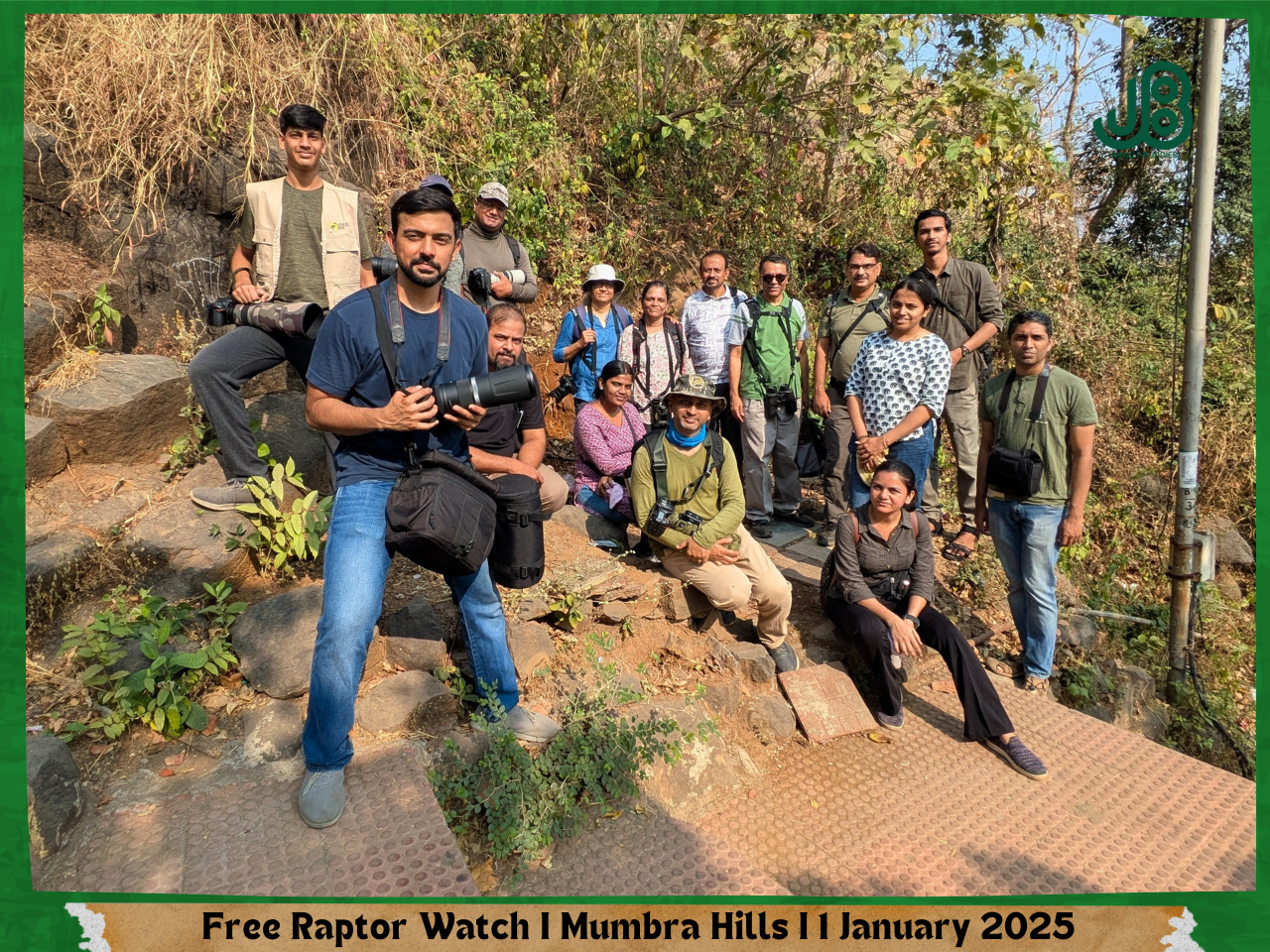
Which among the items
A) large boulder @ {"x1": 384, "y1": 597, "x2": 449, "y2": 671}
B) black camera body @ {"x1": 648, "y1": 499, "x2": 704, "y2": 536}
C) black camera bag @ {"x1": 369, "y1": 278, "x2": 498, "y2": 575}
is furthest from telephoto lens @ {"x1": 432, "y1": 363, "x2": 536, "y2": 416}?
black camera body @ {"x1": 648, "y1": 499, "x2": 704, "y2": 536}

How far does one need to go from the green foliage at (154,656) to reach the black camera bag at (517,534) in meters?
1.25

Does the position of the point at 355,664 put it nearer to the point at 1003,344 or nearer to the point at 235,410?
the point at 235,410

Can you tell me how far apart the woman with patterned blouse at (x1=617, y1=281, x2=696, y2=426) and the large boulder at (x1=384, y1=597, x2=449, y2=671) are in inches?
87.7

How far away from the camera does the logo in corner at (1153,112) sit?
350cm

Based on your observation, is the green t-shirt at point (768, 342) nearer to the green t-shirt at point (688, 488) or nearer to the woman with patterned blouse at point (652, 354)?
the woman with patterned blouse at point (652, 354)

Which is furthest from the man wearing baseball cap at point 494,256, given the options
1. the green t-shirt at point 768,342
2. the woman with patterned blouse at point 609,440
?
the green t-shirt at point 768,342

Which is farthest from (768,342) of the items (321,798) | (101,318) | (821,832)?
(101,318)

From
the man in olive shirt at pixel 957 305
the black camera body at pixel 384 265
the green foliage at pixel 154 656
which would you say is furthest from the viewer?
the man in olive shirt at pixel 957 305

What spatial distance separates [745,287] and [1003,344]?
3000 mm

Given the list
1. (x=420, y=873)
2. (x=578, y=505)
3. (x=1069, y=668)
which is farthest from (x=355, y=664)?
(x=1069, y=668)

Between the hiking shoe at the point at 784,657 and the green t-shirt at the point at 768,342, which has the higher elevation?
the green t-shirt at the point at 768,342

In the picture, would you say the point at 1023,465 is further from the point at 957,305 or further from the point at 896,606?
the point at 957,305

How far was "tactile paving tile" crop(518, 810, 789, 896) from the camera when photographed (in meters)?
2.60

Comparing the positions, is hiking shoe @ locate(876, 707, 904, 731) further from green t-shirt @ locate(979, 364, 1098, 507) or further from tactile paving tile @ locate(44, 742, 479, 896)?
tactile paving tile @ locate(44, 742, 479, 896)
